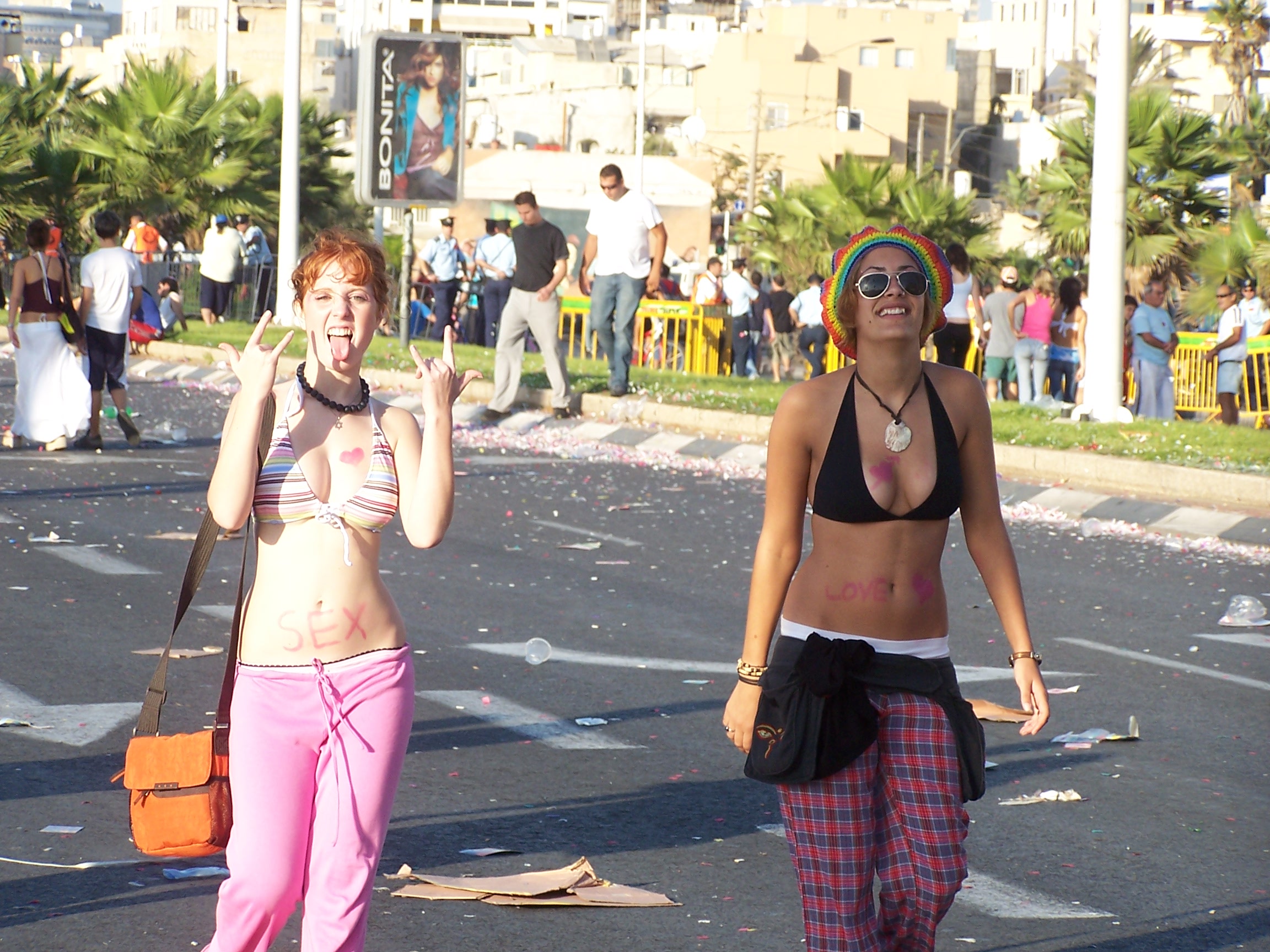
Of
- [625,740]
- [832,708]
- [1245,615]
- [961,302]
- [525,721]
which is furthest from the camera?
[961,302]

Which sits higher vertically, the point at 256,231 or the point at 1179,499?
the point at 256,231

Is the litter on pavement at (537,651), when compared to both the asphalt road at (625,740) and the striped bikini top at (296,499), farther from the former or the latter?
the striped bikini top at (296,499)

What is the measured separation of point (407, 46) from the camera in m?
22.8

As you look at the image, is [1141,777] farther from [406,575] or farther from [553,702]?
[406,575]

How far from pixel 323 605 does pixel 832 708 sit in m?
1.02

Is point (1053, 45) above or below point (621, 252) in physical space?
above

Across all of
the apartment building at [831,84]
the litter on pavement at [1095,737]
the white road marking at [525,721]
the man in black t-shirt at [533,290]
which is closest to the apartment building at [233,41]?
the apartment building at [831,84]

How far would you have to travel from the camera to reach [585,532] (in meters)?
11.5

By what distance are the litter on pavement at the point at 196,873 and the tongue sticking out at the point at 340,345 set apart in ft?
5.61

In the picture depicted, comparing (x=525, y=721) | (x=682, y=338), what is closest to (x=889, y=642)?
(x=525, y=721)

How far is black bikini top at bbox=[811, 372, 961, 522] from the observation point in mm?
3701

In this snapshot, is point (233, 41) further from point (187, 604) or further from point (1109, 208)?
point (187, 604)

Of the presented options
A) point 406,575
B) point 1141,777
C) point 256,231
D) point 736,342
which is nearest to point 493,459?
point 406,575

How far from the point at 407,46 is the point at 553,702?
16933mm
